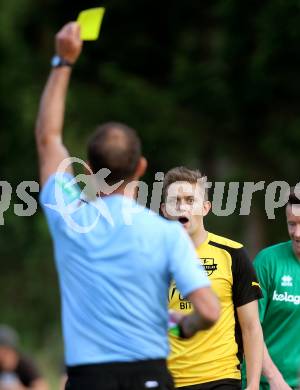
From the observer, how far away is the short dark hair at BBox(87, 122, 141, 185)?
4.66 metres

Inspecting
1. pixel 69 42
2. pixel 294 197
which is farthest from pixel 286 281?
pixel 69 42

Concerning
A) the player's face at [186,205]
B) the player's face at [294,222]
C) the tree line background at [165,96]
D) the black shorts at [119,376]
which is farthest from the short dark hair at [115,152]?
the tree line background at [165,96]

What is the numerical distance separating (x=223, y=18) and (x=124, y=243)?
17.3 m

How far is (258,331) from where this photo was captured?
262 inches

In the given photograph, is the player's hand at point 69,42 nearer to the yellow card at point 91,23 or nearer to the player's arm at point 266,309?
the yellow card at point 91,23

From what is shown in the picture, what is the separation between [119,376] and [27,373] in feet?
23.8

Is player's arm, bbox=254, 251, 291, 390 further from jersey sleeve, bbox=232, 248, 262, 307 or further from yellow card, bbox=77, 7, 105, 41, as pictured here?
yellow card, bbox=77, 7, 105, 41

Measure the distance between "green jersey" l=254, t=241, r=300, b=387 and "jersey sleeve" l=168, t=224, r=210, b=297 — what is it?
2.99m

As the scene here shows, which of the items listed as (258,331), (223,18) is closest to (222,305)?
(258,331)

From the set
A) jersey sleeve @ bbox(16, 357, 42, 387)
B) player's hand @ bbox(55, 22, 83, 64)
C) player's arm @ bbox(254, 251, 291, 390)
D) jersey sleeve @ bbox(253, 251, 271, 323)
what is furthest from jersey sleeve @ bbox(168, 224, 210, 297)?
jersey sleeve @ bbox(16, 357, 42, 387)

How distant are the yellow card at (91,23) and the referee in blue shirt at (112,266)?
35 mm

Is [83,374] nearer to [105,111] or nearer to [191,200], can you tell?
[191,200]

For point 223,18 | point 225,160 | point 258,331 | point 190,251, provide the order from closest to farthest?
point 190,251 < point 258,331 < point 223,18 < point 225,160

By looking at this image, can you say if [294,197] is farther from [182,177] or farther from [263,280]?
[182,177]
